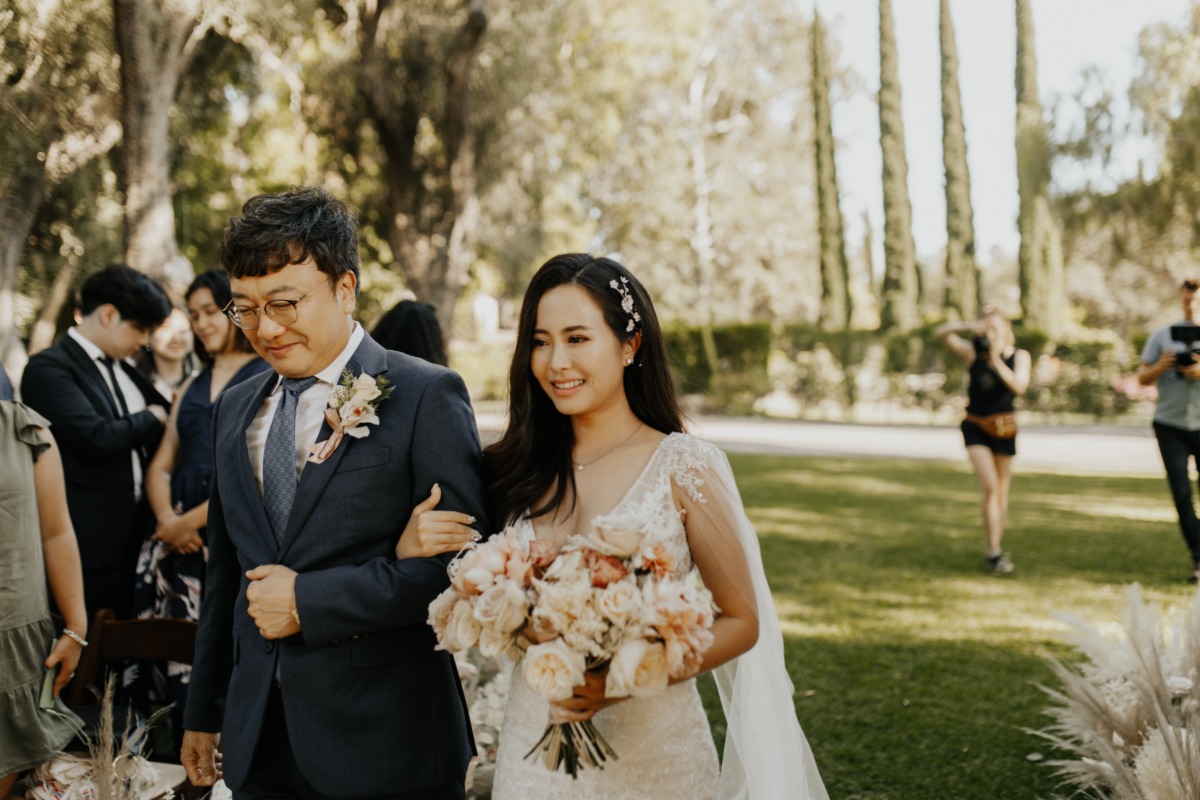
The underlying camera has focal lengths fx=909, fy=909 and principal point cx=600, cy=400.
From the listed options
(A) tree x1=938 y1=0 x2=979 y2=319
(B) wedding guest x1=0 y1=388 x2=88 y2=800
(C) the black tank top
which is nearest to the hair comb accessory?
(B) wedding guest x1=0 y1=388 x2=88 y2=800

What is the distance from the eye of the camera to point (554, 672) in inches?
71.3

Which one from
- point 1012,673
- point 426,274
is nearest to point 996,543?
point 1012,673

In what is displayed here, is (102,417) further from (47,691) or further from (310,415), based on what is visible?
(310,415)

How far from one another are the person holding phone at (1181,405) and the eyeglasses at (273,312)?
725 cm

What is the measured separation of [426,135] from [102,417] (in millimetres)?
13894

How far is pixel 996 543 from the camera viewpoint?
785 centimetres

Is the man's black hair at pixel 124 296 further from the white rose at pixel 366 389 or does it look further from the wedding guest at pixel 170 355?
the white rose at pixel 366 389

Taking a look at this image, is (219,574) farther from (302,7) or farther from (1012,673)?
(302,7)

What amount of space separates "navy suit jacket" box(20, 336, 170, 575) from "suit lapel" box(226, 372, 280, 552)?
1.97 m

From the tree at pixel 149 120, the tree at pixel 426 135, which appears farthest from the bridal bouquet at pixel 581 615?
the tree at pixel 426 135

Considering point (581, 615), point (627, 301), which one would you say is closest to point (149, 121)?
point (627, 301)

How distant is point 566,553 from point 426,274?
1501cm

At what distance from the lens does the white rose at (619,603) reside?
181 cm

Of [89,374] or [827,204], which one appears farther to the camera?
[827,204]
